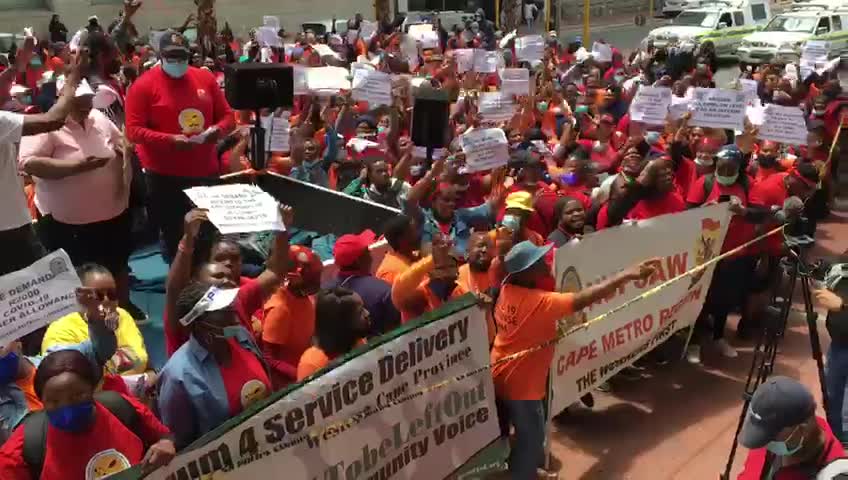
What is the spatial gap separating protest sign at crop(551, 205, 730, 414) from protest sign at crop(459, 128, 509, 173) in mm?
1608

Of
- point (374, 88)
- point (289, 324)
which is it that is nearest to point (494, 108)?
point (374, 88)

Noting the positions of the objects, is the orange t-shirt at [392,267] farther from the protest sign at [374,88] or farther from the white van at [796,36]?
the white van at [796,36]

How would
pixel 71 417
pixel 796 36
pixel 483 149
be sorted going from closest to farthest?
pixel 71 417, pixel 483 149, pixel 796 36

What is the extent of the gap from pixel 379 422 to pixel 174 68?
10.7 ft

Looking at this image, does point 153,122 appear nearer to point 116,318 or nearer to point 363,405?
point 116,318

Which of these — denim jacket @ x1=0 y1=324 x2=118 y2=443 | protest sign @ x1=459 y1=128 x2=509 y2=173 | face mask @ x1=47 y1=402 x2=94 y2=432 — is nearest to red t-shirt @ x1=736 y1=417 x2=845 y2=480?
face mask @ x1=47 y1=402 x2=94 y2=432

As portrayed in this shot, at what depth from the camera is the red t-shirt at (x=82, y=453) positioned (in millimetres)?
3027

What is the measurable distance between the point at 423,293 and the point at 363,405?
118cm

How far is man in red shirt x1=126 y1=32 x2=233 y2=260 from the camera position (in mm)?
5816

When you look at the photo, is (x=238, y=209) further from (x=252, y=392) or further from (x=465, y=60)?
(x=465, y=60)

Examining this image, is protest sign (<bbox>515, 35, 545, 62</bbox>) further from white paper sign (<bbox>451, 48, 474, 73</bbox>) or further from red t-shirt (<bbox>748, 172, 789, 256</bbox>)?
red t-shirt (<bbox>748, 172, 789, 256</bbox>)

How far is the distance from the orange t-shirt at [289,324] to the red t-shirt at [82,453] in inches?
51.0

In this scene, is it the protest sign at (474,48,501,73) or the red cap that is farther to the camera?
the protest sign at (474,48,501,73)

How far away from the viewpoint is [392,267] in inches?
203
